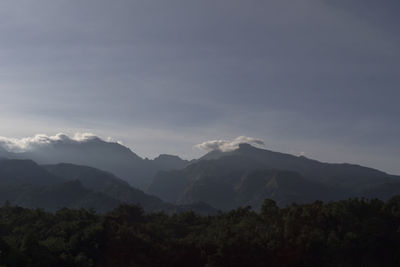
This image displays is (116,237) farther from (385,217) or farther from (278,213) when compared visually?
(385,217)

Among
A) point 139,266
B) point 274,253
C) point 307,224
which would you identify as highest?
point 307,224

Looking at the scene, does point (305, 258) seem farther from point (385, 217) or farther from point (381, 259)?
point (385, 217)

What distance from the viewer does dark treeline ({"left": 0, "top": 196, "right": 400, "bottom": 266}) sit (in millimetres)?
39875

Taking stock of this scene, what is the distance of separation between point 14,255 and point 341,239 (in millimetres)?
37493

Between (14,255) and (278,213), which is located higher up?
(278,213)

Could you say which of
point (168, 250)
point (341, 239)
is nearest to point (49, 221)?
point (168, 250)

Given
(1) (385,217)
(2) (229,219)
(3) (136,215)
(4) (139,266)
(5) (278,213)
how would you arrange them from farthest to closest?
1. (3) (136,215)
2. (2) (229,219)
3. (5) (278,213)
4. (1) (385,217)
5. (4) (139,266)

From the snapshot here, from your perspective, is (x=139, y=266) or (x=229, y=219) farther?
(x=229, y=219)

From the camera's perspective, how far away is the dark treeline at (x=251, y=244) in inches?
1570

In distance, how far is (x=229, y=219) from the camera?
211 feet

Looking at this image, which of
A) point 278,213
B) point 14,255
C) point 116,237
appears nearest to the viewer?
point 14,255

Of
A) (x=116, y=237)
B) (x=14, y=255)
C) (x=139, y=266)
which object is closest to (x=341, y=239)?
(x=139, y=266)

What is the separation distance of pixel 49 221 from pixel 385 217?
5312 cm

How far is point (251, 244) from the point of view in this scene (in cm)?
4241
